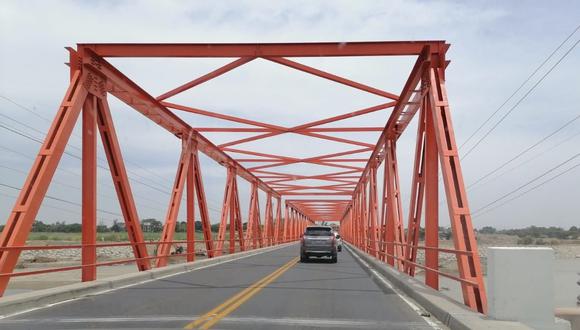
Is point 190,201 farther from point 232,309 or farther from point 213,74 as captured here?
point 232,309

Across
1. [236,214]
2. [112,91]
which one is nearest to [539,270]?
[112,91]

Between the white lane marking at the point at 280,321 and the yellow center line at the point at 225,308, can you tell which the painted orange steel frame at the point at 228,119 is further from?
the yellow center line at the point at 225,308

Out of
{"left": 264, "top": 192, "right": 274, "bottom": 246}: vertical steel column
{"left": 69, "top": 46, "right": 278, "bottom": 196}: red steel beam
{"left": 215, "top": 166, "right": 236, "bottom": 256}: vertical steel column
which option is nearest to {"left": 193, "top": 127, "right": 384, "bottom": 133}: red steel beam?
{"left": 69, "top": 46, "right": 278, "bottom": 196}: red steel beam

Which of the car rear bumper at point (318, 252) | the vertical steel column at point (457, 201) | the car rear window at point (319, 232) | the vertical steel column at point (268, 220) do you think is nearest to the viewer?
the vertical steel column at point (457, 201)

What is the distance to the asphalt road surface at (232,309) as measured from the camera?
29.9 ft

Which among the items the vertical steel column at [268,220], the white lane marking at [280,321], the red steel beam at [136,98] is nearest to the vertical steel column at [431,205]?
the white lane marking at [280,321]

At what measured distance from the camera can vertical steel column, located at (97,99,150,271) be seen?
675 inches

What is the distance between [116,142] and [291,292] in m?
7.26

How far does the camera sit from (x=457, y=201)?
12.0 meters

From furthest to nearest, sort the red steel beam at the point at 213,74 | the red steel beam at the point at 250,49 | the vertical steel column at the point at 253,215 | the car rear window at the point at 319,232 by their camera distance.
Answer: the vertical steel column at the point at 253,215 < the car rear window at the point at 319,232 < the red steel beam at the point at 213,74 < the red steel beam at the point at 250,49

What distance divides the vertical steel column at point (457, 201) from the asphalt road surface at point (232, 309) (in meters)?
1.07

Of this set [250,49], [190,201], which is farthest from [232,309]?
[190,201]

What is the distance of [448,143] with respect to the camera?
518 inches

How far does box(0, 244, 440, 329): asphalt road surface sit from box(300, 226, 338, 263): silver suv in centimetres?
1326
